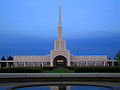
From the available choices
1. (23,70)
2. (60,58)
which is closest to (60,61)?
(60,58)

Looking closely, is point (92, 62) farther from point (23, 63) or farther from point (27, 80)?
point (27, 80)

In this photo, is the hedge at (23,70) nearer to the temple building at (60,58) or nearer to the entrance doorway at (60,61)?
the temple building at (60,58)

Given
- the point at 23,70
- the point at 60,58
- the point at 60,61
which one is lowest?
the point at 23,70

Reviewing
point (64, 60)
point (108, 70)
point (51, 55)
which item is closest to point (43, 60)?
point (51, 55)

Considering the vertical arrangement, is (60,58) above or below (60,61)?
above

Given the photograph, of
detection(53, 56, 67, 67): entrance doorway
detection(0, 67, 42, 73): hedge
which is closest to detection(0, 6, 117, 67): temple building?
detection(53, 56, 67, 67): entrance doorway

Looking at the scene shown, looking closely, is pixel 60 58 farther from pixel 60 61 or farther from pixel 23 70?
pixel 23 70

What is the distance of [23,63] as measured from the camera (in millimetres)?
56688

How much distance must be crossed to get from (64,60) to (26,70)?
3554cm

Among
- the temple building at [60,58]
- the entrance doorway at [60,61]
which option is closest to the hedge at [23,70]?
the temple building at [60,58]

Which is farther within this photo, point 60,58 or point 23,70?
point 60,58

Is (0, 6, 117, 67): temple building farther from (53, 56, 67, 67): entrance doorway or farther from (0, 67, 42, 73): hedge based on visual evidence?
(0, 67, 42, 73): hedge

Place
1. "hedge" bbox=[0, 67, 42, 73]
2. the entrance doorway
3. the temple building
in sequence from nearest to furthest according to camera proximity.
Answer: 1. "hedge" bbox=[0, 67, 42, 73]
2. the temple building
3. the entrance doorway

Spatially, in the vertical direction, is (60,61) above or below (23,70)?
above
